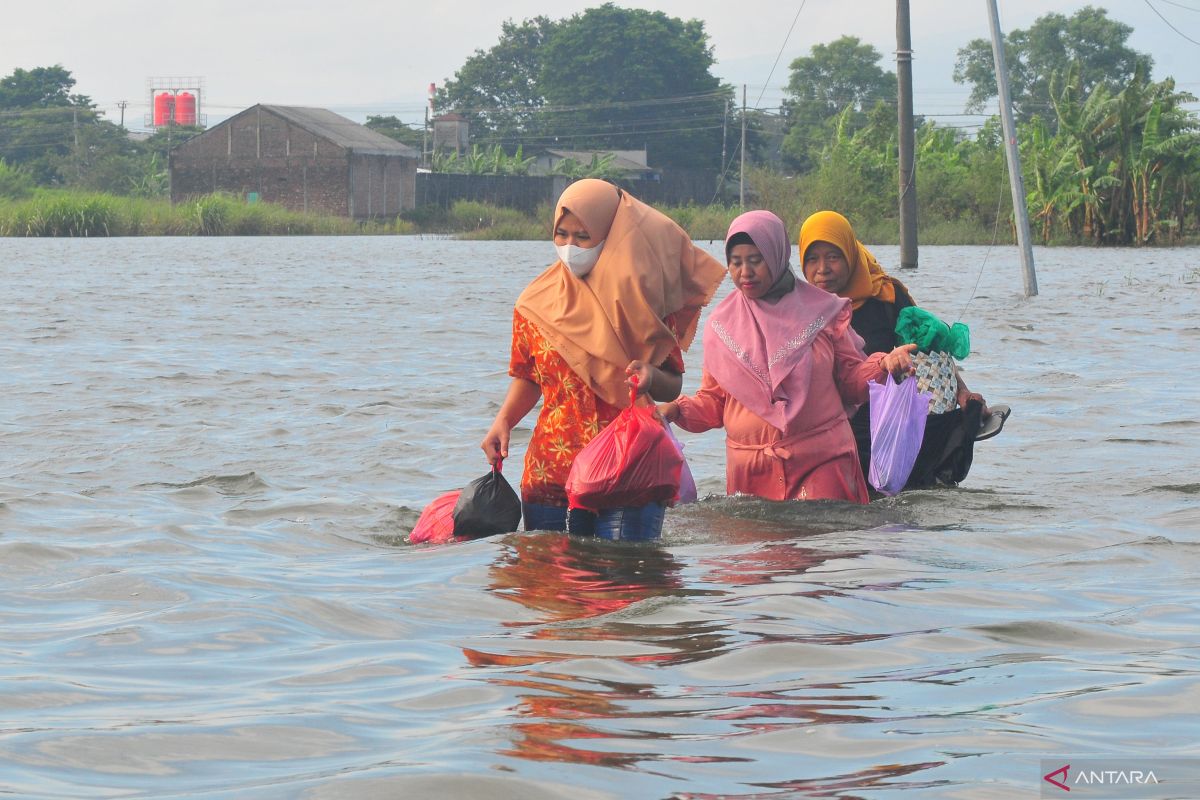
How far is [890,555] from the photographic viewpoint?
A: 5.63m

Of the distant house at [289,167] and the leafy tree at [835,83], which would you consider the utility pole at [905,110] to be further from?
the leafy tree at [835,83]

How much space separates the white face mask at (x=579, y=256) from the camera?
5.15m

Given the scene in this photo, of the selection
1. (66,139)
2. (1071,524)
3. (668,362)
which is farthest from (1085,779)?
(66,139)

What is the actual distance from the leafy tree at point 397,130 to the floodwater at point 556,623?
79004 mm

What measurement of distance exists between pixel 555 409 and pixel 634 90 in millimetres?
79904

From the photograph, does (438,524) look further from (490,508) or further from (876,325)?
(876,325)

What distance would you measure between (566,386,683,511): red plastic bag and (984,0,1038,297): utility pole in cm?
1559

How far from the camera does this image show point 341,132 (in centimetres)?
7038

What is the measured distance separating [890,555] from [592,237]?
5.33 feet

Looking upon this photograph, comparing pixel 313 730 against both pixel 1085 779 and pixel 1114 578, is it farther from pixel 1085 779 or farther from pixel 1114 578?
pixel 1114 578

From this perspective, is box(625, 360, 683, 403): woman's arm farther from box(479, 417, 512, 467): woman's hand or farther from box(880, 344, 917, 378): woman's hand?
box(880, 344, 917, 378): woman's hand

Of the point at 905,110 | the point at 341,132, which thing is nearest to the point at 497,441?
the point at 905,110

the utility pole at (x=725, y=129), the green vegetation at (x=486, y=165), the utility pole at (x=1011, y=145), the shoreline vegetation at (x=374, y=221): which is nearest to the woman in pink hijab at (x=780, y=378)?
the utility pole at (x=1011, y=145)

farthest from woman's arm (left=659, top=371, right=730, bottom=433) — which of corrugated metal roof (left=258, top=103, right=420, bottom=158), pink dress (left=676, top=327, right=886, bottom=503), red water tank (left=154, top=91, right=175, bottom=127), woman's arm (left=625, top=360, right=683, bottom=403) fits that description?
red water tank (left=154, top=91, right=175, bottom=127)
